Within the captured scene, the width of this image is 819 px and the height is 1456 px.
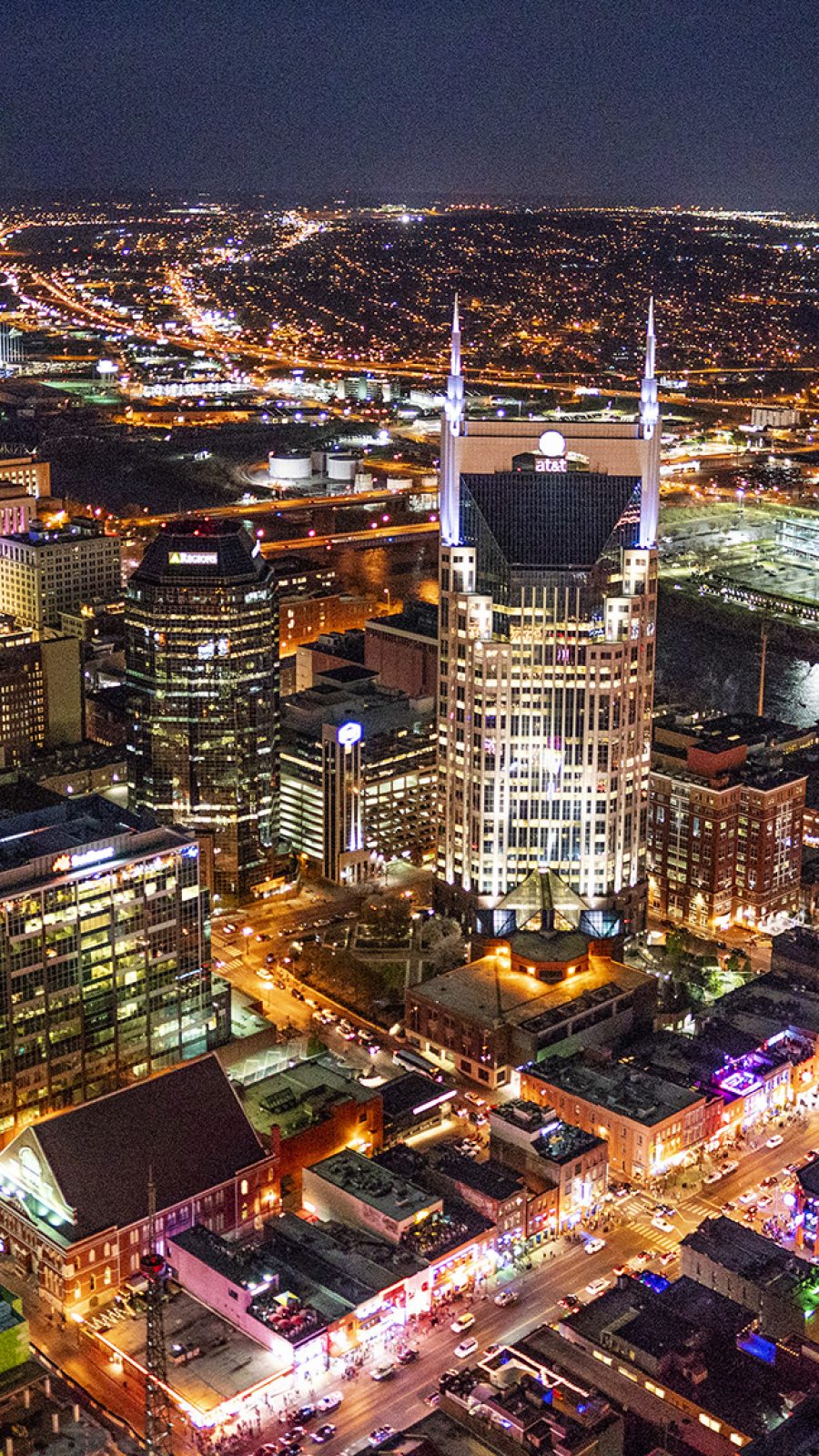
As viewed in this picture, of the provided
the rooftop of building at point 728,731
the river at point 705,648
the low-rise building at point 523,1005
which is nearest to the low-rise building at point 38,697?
the river at point 705,648

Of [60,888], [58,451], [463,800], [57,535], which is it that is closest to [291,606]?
[57,535]

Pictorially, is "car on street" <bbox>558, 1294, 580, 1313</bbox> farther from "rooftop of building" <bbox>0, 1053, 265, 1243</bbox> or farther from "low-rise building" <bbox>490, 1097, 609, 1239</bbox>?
"rooftop of building" <bbox>0, 1053, 265, 1243</bbox>

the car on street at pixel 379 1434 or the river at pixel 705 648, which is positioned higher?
the river at pixel 705 648

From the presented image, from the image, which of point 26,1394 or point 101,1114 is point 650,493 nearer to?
point 101,1114

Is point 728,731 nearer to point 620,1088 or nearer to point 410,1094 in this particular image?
point 620,1088

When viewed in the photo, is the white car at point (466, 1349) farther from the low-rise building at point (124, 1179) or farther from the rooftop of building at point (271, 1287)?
the low-rise building at point (124, 1179)
